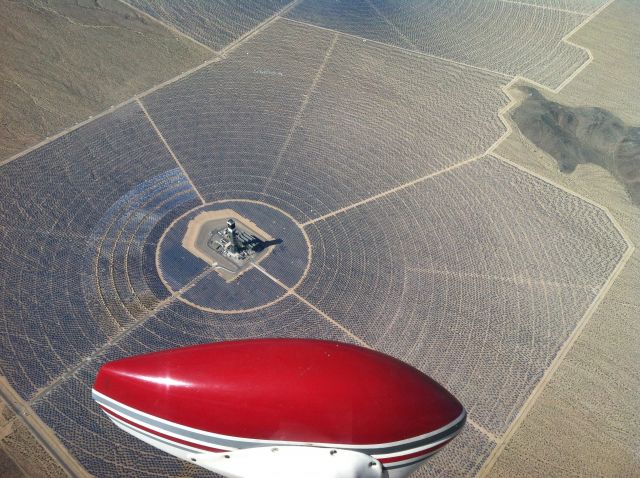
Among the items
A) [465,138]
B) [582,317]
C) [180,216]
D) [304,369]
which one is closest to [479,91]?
[465,138]

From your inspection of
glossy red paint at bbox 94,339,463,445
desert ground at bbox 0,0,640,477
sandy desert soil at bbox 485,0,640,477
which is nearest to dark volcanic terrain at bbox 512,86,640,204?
desert ground at bbox 0,0,640,477

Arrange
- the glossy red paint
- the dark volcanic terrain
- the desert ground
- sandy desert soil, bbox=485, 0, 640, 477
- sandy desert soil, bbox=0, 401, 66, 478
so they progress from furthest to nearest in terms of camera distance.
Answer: the dark volcanic terrain, the desert ground, sandy desert soil, bbox=485, 0, 640, 477, sandy desert soil, bbox=0, 401, 66, 478, the glossy red paint

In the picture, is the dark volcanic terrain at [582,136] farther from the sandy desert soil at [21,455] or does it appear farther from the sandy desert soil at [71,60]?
the sandy desert soil at [21,455]

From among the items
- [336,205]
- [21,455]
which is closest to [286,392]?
[21,455]

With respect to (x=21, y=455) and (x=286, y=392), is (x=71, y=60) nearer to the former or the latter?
(x=21, y=455)

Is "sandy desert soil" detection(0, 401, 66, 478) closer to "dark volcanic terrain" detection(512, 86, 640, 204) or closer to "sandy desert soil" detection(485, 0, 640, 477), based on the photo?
"sandy desert soil" detection(485, 0, 640, 477)

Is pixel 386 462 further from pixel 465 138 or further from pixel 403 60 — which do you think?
pixel 403 60

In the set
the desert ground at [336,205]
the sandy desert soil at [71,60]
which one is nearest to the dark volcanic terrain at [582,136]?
the desert ground at [336,205]
